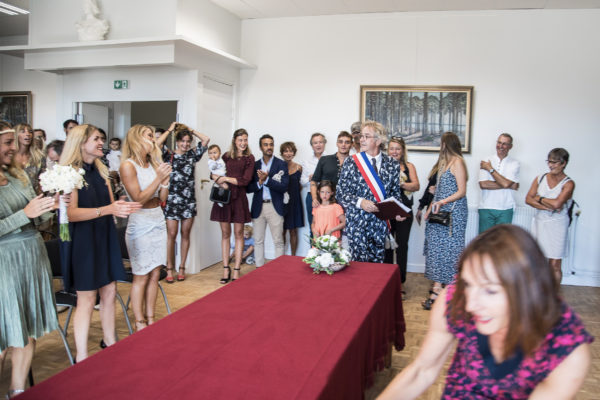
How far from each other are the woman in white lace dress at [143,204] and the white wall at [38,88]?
5158 millimetres

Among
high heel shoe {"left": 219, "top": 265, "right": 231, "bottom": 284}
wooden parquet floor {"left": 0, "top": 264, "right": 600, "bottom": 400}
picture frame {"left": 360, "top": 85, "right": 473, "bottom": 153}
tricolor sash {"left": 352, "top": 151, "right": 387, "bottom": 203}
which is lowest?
wooden parquet floor {"left": 0, "top": 264, "right": 600, "bottom": 400}

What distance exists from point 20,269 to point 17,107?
6.70 m

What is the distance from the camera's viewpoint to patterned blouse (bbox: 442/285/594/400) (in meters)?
1.19

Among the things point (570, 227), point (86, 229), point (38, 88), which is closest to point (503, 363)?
point (86, 229)

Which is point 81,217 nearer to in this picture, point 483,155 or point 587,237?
point 483,155

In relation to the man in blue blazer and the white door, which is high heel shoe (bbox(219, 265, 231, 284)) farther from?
the white door

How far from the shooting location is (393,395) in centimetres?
137

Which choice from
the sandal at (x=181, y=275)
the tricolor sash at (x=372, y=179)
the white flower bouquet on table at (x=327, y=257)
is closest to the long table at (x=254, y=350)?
the white flower bouquet on table at (x=327, y=257)

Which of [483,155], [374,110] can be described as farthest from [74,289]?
[483,155]

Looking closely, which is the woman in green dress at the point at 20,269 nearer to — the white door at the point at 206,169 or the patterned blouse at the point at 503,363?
the patterned blouse at the point at 503,363

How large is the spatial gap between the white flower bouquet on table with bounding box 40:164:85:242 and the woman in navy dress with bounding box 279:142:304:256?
3.39m

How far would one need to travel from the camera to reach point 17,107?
26.6 feet

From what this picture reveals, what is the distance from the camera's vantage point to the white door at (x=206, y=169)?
595 centimetres

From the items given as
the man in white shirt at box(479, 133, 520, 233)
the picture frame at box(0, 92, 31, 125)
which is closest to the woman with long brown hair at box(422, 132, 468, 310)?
the man in white shirt at box(479, 133, 520, 233)
